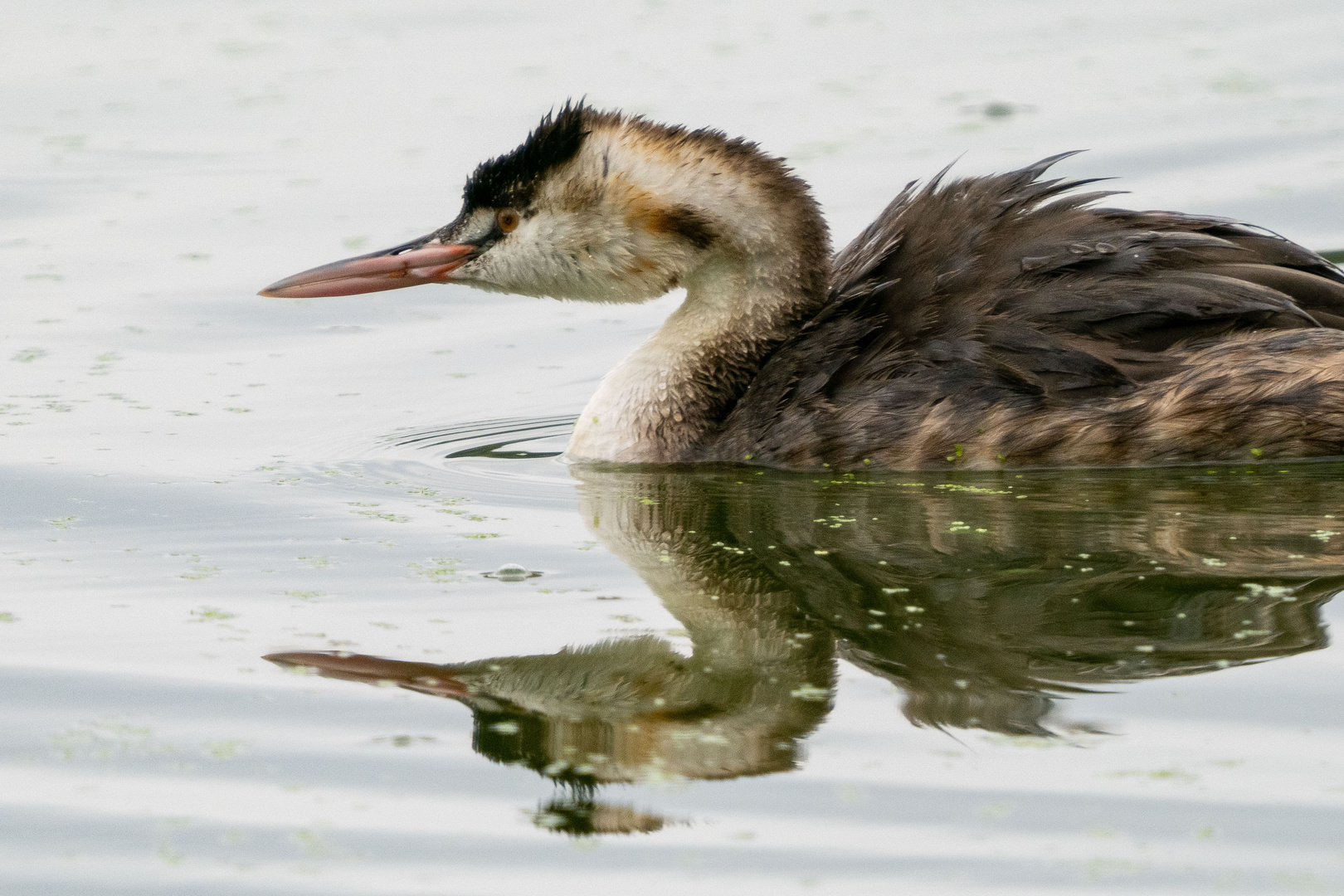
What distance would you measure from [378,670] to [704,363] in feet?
8.50

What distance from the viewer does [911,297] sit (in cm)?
686

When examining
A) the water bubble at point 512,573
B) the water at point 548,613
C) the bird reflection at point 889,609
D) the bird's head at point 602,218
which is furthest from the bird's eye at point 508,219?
the water bubble at point 512,573

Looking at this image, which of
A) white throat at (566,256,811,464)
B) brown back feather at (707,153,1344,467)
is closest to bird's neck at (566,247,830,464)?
white throat at (566,256,811,464)

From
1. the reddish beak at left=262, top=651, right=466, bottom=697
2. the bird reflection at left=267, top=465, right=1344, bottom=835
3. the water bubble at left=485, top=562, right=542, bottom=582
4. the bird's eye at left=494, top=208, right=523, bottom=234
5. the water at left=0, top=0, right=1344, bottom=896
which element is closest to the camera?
the water at left=0, top=0, right=1344, bottom=896

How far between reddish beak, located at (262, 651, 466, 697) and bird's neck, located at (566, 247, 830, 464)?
2.31 meters

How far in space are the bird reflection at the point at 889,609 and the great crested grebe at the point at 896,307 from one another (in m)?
0.17

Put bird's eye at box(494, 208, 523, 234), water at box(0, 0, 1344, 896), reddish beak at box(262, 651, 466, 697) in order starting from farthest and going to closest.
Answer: bird's eye at box(494, 208, 523, 234), reddish beak at box(262, 651, 466, 697), water at box(0, 0, 1344, 896)

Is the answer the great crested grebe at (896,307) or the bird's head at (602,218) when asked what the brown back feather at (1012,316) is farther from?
the bird's head at (602,218)

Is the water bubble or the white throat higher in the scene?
the white throat

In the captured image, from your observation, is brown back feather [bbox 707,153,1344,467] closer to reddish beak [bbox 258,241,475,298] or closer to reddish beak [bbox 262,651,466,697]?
reddish beak [bbox 258,241,475,298]

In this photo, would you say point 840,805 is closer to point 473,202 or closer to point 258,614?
point 258,614

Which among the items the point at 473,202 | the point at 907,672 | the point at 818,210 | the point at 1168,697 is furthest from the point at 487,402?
the point at 1168,697

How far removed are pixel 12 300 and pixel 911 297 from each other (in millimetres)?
4743

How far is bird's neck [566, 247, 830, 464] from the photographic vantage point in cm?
719
